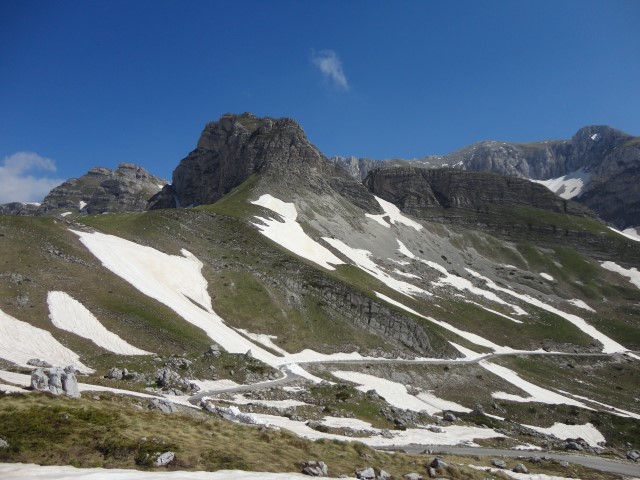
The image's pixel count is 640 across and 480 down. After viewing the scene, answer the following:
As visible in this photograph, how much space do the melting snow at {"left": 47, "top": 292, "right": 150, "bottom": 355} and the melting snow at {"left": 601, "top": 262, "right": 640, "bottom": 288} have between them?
652ft

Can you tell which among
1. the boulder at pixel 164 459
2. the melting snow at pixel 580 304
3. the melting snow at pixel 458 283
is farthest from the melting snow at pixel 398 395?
the melting snow at pixel 580 304

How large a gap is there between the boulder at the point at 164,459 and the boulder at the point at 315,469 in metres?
5.91

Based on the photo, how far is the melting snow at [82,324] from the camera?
53.1 m

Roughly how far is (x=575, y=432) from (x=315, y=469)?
6298 centimetres

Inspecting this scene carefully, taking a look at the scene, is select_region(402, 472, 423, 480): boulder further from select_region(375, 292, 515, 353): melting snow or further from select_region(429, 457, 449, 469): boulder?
select_region(375, 292, 515, 353): melting snow

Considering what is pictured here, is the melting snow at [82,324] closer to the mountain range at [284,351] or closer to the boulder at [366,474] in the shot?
the mountain range at [284,351]

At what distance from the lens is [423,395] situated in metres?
70.3

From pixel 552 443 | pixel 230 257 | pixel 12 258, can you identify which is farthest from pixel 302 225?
pixel 552 443

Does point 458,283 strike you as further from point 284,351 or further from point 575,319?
point 284,351

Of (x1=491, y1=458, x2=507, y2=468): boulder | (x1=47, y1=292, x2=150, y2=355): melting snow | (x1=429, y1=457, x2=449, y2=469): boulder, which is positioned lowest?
(x1=491, y1=458, x2=507, y2=468): boulder

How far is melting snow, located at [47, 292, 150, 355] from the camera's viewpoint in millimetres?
53062

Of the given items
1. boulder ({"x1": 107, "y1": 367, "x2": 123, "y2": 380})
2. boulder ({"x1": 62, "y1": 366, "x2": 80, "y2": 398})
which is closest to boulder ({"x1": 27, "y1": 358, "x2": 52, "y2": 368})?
boulder ({"x1": 107, "y1": 367, "x2": 123, "y2": 380})

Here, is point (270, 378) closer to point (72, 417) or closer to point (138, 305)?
point (138, 305)

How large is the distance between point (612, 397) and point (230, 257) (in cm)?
8504
